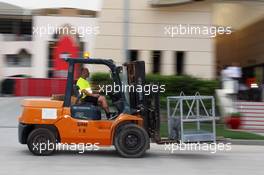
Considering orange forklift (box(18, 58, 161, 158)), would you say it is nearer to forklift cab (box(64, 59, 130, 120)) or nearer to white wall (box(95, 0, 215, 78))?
forklift cab (box(64, 59, 130, 120))

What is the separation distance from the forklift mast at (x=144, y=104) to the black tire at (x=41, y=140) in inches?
74.0

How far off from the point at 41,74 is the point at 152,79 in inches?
477

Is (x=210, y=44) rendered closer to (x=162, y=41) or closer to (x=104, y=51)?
(x=162, y=41)

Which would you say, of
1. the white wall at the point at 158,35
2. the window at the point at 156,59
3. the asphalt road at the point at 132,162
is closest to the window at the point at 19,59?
the white wall at the point at 158,35

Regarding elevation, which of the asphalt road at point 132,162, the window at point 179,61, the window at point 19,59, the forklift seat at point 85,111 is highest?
the window at point 19,59

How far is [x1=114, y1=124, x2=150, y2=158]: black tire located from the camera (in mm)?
12312

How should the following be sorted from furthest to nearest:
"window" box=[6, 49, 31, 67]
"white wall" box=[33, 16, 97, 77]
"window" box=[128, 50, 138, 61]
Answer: "window" box=[6, 49, 31, 67] → "white wall" box=[33, 16, 97, 77] → "window" box=[128, 50, 138, 61]

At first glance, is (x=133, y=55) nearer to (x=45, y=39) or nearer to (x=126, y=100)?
(x=45, y=39)

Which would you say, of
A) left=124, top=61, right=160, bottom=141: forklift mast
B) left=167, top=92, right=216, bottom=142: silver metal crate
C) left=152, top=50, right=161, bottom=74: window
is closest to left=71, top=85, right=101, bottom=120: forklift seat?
left=124, top=61, right=160, bottom=141: forklift mast

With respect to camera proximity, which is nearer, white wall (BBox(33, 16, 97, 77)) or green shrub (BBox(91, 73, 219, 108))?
green shrub (BBox(91, 73, 219, 108))

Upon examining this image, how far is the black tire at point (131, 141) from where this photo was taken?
12.3 metres

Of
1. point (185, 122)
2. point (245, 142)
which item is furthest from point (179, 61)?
point (185, 122)

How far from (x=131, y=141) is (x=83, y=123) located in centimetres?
110

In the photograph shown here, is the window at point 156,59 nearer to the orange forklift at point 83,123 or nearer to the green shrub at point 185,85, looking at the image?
the green shrub at point 185,85
